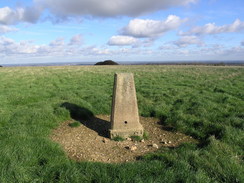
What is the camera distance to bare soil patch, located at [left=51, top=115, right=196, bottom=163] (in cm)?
578

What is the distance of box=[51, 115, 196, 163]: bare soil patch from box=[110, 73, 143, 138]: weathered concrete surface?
39 centimetres

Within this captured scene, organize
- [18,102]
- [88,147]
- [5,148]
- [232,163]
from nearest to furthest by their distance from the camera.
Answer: [232,163]
[5,148]
[88,147]
[18,102]

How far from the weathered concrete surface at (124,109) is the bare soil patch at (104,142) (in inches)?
15.3

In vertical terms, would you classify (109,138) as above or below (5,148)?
below

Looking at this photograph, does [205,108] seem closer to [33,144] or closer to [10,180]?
[33,144]

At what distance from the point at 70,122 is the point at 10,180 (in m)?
4.27

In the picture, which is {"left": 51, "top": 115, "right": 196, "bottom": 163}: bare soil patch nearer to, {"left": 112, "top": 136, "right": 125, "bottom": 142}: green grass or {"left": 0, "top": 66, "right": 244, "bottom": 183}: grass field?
{"left": 112, "top": 136, "right": 125, "bottom": 142}: green grass

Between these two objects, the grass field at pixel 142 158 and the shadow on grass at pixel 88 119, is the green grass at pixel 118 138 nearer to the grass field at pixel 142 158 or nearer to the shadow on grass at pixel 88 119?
the shadow on grass at pixel 88 119

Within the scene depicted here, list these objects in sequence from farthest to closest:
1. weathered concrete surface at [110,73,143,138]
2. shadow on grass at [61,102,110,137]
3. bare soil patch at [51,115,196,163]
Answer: shadow on grass at [61,102,110,137] → weathered concrete surface at [110,73,143,138] → bare soil patch at [51,115,196,163]

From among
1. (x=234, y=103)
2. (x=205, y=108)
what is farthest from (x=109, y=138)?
(x=234, y=103)

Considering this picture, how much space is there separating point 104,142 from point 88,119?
236 centimetres

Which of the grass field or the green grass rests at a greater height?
the grass field

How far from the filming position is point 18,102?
37.9ft

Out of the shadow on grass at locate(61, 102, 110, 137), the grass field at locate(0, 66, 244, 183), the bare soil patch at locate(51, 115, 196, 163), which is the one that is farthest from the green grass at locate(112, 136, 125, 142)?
the grass field at locate(0, 66, 244, 183)
